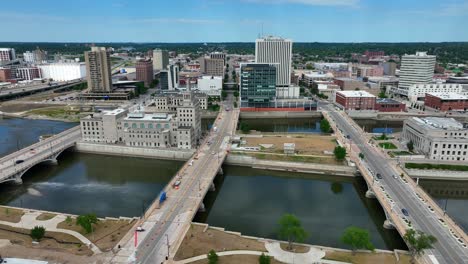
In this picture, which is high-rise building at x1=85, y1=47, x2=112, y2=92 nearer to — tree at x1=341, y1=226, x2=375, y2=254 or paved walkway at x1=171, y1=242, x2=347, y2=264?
→ paved walkway at x1=171, y1=242, x2=347, y2=264

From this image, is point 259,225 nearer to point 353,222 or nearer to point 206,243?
point 206,243

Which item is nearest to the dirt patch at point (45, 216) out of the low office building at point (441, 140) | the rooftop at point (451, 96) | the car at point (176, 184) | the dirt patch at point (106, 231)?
the dirt patch at point (106, 231)

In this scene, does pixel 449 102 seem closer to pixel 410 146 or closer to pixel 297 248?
pixel 410 146

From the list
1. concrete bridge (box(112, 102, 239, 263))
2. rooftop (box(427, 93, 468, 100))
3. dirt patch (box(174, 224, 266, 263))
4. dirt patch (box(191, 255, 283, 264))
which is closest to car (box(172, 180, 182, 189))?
concrete bridge (box(112, 102, 239, 263))

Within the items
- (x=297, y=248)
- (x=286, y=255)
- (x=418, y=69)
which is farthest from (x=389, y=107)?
(x=286, y=255)

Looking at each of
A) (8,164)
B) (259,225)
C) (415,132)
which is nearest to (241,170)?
(259,225)
